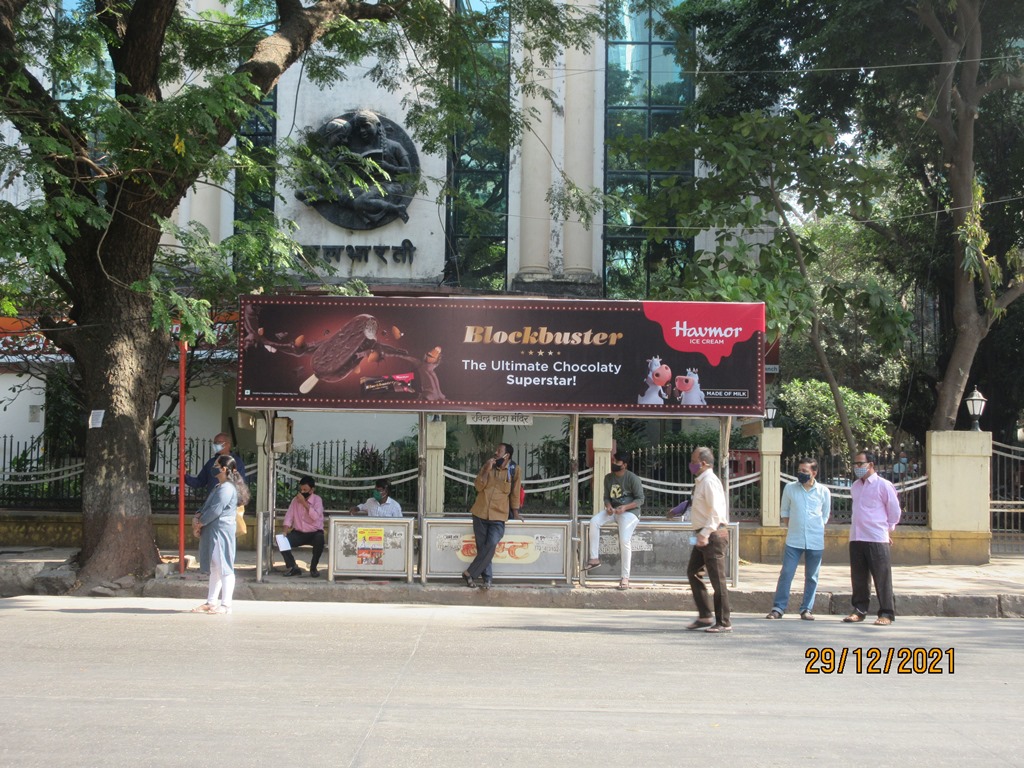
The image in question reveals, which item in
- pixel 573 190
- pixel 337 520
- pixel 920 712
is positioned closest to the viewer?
pixel 920 712

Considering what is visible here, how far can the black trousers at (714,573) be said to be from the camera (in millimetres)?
9555

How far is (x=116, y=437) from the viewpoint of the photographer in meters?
12.2

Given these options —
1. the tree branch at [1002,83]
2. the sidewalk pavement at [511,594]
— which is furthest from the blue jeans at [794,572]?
the tree branch at [1002,83]

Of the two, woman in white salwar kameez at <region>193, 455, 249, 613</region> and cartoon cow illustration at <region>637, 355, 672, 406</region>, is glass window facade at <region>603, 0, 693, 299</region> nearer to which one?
cartoon cow illustration at <region>637, 355, 672, 406</region>

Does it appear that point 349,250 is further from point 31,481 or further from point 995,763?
point 995,763

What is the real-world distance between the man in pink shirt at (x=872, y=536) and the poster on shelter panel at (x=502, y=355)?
1.89 meters

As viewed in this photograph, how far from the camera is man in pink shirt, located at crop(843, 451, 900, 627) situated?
1024cm

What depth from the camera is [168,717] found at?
6.11 meters

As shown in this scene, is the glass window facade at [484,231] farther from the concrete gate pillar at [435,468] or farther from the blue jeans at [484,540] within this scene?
the blue jeans at [484,540]

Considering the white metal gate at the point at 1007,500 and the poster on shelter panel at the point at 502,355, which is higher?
the poster on shelter panel at the point at 502,355

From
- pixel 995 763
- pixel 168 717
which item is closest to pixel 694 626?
pixel 995 763

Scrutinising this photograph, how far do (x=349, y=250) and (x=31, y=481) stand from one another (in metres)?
9.94
